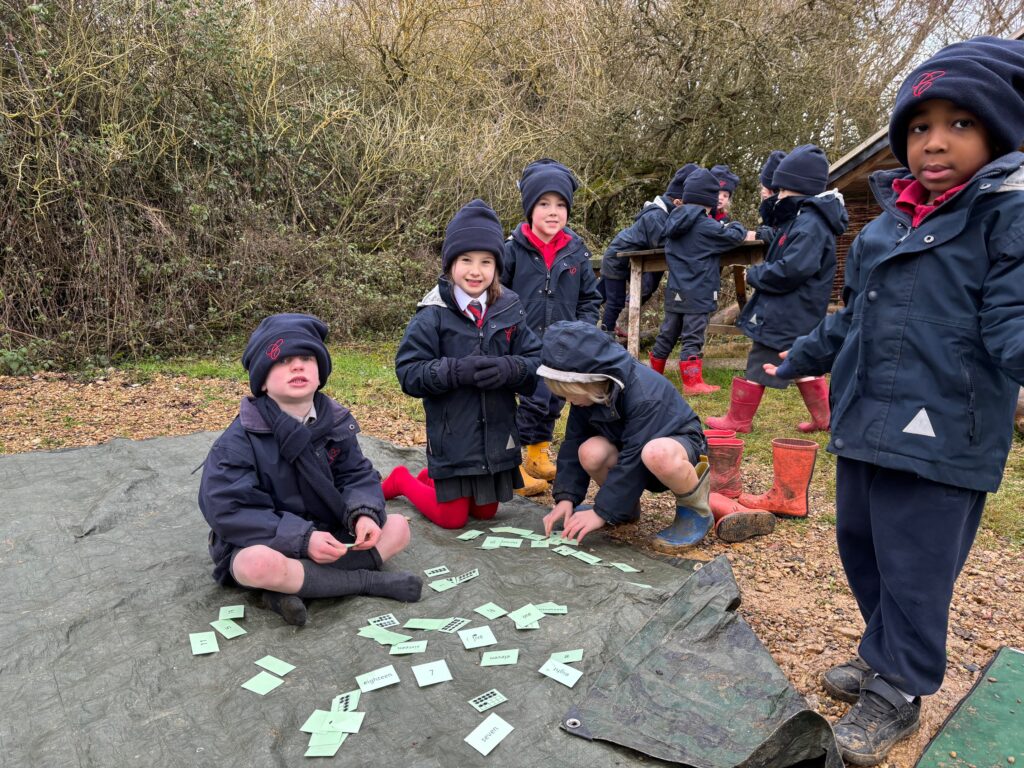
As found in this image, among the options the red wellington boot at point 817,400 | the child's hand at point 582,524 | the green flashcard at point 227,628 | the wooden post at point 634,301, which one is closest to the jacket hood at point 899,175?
the child's hand at point 582,524

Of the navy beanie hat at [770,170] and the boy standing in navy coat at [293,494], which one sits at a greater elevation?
the navy beanie hat at [770,170]

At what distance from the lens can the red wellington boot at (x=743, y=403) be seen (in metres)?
5.18

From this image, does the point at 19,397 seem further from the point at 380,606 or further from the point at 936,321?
the point at 936,321

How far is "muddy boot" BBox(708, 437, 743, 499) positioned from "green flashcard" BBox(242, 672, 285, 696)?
253 centimetres

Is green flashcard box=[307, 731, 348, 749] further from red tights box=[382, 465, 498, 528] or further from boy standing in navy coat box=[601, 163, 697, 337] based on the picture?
boy standing in navy coat box=[601, 163, 697, 337]

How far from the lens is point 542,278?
4477 millimetres

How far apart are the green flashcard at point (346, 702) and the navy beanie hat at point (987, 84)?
2289 millimetres

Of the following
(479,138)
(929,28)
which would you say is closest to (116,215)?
(479,138)

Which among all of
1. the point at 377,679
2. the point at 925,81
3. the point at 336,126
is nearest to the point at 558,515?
the point at 377,679

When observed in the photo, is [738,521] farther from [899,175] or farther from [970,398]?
[899,175]

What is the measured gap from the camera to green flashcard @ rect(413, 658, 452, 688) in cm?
222

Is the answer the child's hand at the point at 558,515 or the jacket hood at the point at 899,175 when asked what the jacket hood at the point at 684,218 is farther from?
the jacket hood at the point at 899,175

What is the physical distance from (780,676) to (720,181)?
5742mm

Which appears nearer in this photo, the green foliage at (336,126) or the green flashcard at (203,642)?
the green flashcard at (203,642)
